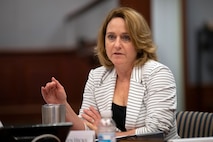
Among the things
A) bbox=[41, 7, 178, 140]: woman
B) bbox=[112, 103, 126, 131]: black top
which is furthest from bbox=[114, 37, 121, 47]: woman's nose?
bbox=[112, 103, 126, 131]: black top

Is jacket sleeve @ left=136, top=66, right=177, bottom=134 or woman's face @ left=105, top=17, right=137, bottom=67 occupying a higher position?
woman's face @ left=105, top=17, right=137, bottom=67

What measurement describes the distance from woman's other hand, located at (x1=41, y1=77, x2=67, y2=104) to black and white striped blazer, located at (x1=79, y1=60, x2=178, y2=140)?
38 cm

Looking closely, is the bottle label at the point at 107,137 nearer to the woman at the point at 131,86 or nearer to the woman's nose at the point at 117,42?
the woman at the point at 131,86

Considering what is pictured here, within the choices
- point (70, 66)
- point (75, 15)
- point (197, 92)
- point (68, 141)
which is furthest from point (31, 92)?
point (68, 141)

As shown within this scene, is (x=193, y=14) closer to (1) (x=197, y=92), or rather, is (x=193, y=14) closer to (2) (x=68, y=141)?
(1) (x=197, y=92)

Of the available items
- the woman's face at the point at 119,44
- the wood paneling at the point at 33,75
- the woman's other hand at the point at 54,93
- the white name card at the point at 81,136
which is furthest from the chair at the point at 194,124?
the wood paneling at the point at 33,75

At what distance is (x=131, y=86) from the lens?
224cm

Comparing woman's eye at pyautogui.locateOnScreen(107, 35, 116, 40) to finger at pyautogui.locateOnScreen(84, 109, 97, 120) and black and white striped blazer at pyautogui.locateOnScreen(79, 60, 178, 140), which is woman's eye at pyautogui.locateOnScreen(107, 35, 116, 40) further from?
finger at pyautogui.locateOnScreen(84, 109, 97, 120)

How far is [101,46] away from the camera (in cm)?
239

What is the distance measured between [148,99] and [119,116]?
161 mm

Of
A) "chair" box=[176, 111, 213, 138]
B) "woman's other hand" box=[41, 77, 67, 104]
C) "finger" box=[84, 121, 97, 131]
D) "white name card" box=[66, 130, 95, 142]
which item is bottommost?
"chair" box=[176, 111, 213, 138]

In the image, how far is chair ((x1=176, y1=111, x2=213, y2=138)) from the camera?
233 cm

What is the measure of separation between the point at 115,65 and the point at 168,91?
0.29 metres

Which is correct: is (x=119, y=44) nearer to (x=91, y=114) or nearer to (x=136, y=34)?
(x=136, y=34)
